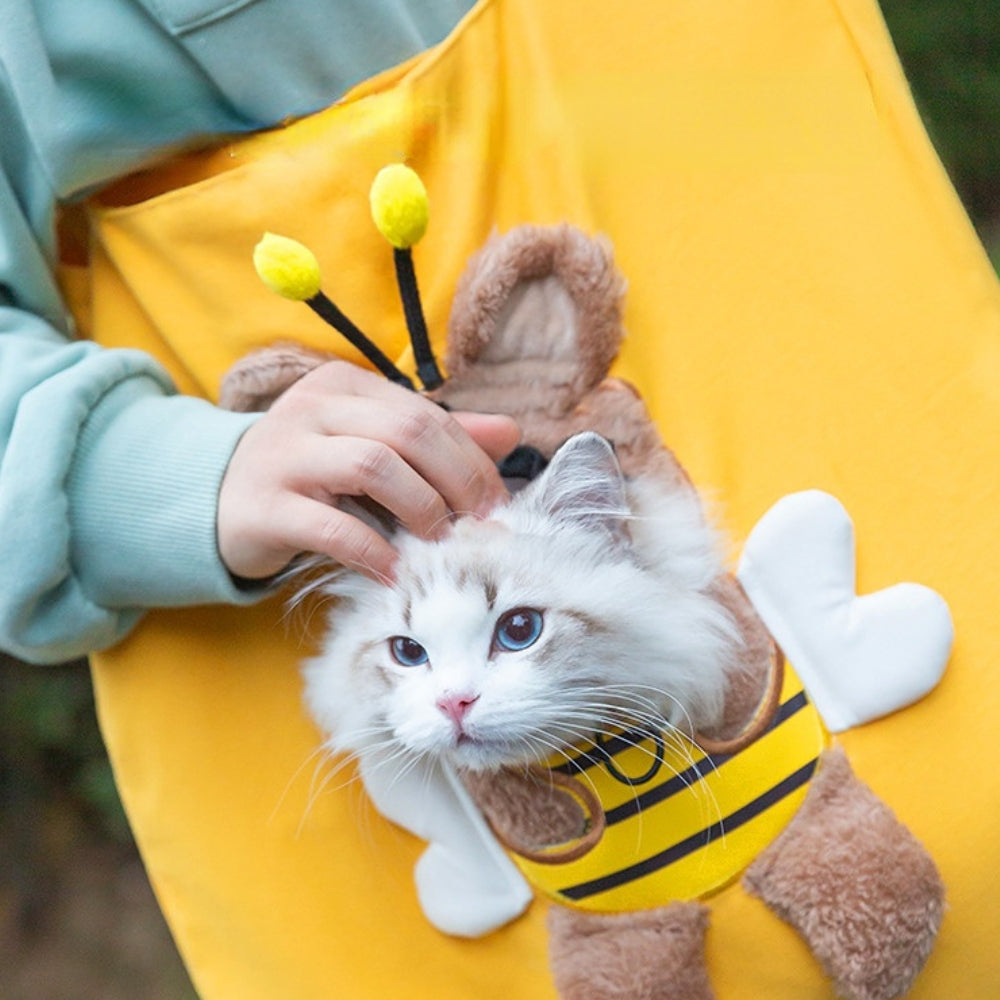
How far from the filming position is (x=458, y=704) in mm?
564

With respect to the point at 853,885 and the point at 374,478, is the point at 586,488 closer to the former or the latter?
the point at 374,478

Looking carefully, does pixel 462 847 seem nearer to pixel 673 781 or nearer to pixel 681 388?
pixel 673 781

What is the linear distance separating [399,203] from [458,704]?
264mm

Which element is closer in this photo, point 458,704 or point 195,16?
point 458,704

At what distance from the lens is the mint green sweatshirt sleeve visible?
66cm

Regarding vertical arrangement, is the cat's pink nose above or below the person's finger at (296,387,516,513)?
below

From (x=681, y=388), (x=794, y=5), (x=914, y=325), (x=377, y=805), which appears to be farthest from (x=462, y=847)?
(x=794, y=5)

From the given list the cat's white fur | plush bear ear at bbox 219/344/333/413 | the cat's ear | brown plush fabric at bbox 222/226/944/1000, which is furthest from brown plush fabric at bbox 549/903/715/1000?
plush bear ear at bbox 219/344/333/413

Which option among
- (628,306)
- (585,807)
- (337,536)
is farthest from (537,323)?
(585,807)

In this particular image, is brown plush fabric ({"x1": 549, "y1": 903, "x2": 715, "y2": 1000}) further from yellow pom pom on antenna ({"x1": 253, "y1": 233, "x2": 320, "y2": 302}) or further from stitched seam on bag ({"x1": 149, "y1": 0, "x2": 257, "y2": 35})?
stitched seam on bag ({"x1": 149, "y1": 0, "x2": 257, "y2": 35})

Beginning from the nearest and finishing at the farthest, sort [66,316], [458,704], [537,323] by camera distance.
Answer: [458,704] → [537,323] → [66,316]

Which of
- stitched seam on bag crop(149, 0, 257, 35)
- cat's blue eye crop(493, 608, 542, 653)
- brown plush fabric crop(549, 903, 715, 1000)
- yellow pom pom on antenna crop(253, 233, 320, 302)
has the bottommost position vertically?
brown plush fabric crop(549, 903, 715, 1000)

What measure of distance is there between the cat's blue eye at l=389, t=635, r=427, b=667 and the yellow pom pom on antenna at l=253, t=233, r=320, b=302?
20 cm

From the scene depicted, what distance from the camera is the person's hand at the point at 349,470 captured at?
604 mm
